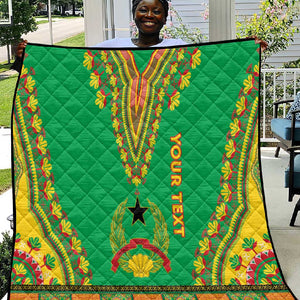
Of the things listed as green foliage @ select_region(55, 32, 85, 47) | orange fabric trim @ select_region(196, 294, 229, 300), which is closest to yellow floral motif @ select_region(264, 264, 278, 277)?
orange fabric trim @ select_region(196, 294, 229, 300)

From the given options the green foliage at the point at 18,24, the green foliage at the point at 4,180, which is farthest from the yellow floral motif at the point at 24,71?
the green foliage at the point at 18,24

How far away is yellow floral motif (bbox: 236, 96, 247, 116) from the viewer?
7.98 feet

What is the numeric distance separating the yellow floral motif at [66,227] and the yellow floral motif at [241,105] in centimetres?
80

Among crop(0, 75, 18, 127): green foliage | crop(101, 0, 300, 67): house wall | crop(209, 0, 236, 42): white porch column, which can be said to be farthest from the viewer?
crop(0, 75, 18, 127): green foliage

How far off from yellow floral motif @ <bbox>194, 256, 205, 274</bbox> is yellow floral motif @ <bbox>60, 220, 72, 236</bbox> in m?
0.51

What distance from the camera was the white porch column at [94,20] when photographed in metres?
3.74

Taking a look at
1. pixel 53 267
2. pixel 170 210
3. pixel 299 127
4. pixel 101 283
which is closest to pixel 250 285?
pixel 170 210

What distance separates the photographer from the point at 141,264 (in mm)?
Answer: 2439

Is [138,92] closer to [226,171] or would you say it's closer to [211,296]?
[226,171]

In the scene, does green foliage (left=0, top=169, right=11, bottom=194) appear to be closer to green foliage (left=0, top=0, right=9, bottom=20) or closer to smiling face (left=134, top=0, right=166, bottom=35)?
green foliage (left=0, top=0, right=9, bottom=20)

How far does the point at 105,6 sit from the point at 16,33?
501 centimetres

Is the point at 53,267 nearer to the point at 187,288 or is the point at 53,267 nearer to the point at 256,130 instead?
the point at 187,288

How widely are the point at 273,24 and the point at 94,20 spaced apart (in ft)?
13.9

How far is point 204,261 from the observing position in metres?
2.44
